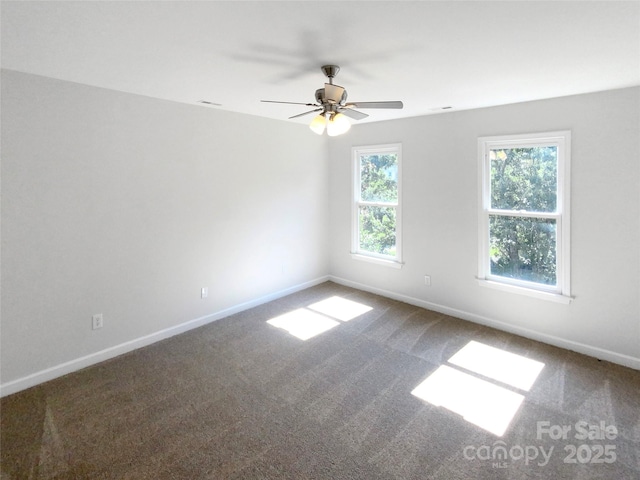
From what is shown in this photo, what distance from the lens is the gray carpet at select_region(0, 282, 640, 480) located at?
1.98m

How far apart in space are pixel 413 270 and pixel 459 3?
3.29 m

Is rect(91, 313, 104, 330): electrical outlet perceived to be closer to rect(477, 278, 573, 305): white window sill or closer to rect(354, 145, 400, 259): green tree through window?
rect(354, 145, 400, 259): green tree through window

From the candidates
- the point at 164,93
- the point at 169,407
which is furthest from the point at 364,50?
the point at 169,407

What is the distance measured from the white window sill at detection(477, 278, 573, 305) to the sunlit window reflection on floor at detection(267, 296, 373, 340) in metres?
1.40

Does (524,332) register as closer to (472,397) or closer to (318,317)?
(472,397)

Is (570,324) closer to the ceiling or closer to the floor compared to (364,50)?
closer to the floor

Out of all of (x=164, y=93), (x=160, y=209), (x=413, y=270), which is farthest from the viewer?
(x=413, y=270)

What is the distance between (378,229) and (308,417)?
2.96m

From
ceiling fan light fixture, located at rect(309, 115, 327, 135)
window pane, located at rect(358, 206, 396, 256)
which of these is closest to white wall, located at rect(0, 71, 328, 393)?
window pane, located at rect(358, 206, 396, 256)

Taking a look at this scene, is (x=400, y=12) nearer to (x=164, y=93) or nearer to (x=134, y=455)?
(x=164, y=93)

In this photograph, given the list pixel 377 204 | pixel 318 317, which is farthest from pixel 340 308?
pixel 377 204

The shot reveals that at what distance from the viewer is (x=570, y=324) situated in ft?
10.8

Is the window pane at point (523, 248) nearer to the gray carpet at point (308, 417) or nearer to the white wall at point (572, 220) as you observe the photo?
the white wall at point (572, 220)

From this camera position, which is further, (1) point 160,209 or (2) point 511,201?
(2) point 511,201
